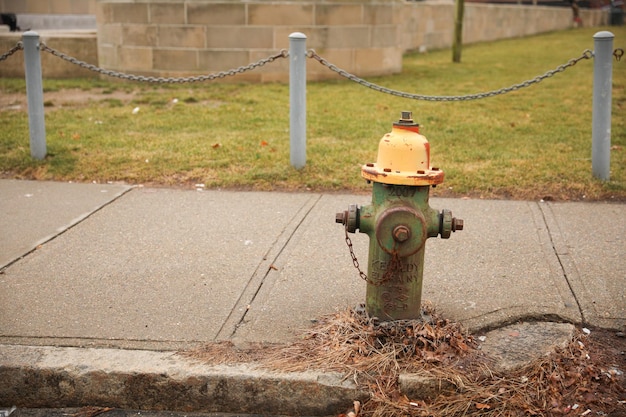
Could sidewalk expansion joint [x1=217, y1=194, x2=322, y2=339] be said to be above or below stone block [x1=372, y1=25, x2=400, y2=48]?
below

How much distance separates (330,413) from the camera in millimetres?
3221

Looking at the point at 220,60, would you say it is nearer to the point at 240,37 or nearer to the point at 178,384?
the point at 240,37

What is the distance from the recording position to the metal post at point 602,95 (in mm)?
5816

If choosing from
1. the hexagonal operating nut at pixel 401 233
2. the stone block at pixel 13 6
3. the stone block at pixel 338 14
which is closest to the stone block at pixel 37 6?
the stone block at pixel 13 6

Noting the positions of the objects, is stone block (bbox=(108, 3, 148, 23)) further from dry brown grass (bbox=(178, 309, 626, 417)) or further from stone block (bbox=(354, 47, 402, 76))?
dry brown grass (bbox=(178, 309, 626, 417))

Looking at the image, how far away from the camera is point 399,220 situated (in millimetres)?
3305

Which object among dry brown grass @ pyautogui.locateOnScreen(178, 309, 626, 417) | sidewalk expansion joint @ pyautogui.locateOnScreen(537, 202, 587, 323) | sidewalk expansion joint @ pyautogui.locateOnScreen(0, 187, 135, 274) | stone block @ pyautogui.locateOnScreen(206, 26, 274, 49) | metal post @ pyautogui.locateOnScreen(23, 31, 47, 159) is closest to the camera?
dry brown grass @ pyautogui.locateOnScreen(178, 309, 626, 417)

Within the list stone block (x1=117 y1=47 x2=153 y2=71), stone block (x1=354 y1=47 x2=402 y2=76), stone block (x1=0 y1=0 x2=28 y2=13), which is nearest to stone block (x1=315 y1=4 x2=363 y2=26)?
stone block (x1=354 y1=47 x2=402 y2=76)

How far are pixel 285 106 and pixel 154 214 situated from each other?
439 cm

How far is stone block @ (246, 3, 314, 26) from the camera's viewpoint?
36.6 ft

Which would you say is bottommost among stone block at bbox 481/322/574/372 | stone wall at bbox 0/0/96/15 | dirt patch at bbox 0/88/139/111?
stone block at bbox 481/322/574/372

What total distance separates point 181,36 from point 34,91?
4.96 meters

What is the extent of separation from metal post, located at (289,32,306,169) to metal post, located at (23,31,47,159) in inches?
89.4

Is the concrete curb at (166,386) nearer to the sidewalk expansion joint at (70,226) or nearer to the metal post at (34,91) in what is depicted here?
the sidewalk expansion joint at (70,226)
